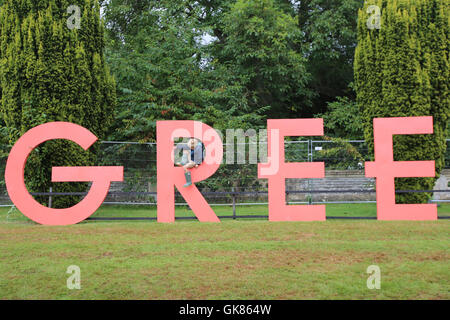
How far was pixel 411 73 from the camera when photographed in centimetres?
1035

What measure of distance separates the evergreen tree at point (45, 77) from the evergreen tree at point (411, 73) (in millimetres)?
7369

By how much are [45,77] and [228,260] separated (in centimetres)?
681

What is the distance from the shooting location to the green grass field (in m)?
4.48

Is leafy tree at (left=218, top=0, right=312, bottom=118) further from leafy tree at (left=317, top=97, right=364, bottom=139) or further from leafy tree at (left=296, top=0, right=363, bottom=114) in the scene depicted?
leafy tree at (left=317, top=97, right=364, bottom=139)

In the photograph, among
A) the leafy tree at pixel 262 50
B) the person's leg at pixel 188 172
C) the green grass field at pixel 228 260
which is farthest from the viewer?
the leafy tree at pixel 262 50

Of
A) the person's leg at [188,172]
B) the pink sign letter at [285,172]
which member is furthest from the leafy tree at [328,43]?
the person's leg at [188,172]

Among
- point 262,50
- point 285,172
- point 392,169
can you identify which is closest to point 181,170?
point 285,172

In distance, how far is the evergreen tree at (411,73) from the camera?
10.3m

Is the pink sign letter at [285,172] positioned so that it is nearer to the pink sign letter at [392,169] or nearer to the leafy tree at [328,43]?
the pink sign letter at [392,169]

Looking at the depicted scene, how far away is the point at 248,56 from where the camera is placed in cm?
1597
